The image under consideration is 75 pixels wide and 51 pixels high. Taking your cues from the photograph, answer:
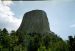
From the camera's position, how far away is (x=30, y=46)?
19.3 meters

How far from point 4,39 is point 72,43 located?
6747 mm

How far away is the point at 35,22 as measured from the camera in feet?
154

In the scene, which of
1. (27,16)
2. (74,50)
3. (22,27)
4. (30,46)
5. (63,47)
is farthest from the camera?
(27,16)

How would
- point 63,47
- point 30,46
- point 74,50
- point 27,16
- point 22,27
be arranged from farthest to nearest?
point 27,16, point 22,27, point 30,46, point 63,47, point 74,50

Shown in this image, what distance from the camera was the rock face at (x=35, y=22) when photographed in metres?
44.8

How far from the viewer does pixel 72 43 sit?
616 inches

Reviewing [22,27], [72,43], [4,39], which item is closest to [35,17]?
[22,27]

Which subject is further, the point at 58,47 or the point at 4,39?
the point at 4,39

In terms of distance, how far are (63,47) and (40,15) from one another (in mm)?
30175

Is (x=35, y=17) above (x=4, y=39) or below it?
above

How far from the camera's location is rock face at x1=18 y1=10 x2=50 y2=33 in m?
44.8

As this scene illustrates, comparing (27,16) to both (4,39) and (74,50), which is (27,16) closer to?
(4,39)

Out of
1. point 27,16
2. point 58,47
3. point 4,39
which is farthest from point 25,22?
point 58,47

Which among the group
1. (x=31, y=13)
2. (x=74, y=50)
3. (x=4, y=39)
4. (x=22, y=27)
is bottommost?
(x=74, y=50)
